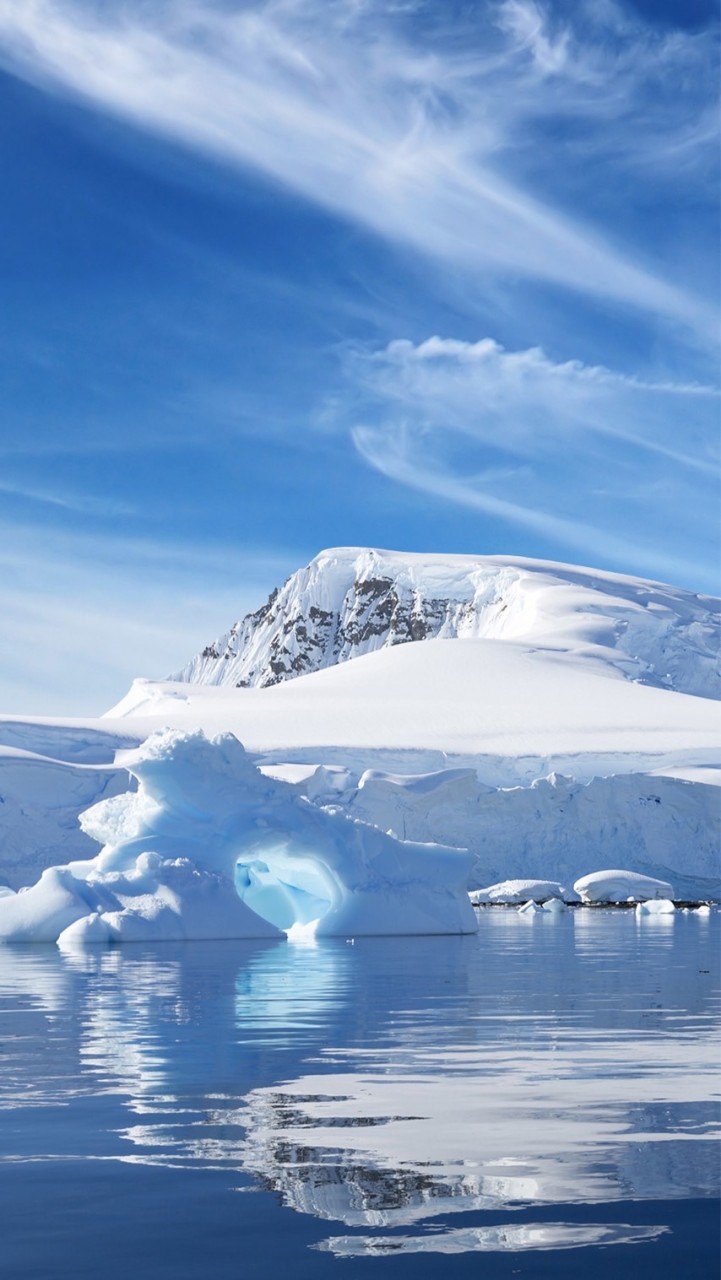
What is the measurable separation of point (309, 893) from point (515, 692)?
42.8 m

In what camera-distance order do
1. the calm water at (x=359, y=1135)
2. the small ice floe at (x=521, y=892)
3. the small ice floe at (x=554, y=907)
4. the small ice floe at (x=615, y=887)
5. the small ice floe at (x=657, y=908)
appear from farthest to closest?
the small ice floe at (x=615, y=887) < the small ice floe at (x=521, y=892) < the small ice floe at (x=554, y=907) < the small ice floe at (x=657, y=908) < the calm water at (x=359, y=1135)

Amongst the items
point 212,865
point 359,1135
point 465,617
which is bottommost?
point 359,1135

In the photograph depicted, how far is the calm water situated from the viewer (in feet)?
13.3

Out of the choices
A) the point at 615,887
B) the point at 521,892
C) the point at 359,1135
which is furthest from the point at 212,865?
the point at 615,887

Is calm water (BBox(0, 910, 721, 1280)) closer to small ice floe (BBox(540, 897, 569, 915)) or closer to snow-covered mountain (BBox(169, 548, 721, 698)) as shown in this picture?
small ice floe (BBox(540, 897, 569, 915))

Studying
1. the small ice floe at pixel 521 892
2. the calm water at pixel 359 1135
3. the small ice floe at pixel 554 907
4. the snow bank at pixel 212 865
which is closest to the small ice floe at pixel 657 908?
the small ice floe at pixel 554 907

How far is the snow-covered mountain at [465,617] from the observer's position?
87750 millimetres

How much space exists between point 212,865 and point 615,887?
22722 mm

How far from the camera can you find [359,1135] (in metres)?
5.66

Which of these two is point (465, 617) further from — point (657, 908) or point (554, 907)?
point (657, 908)

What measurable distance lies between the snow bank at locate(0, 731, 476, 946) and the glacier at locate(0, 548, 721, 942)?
4 centimetres

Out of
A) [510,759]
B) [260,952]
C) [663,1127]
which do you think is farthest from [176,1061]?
[510,759]

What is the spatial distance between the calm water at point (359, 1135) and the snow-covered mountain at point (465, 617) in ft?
237

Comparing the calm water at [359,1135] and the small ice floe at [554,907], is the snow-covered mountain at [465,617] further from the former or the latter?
the calm water at [359,1135]
